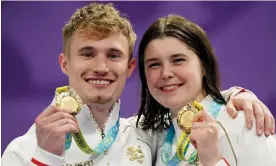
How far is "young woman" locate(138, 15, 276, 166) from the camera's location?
202 centimetres

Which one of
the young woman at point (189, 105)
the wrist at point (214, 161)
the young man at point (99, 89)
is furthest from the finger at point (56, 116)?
the wrist at point (214, 161)

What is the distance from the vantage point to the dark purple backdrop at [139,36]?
4.20 metres

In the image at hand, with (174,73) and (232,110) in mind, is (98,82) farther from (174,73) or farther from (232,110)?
(232,110)

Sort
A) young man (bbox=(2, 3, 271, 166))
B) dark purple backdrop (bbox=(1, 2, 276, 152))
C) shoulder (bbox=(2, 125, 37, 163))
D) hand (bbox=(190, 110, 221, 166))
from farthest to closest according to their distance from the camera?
dark purple backdrop (bbox=(1, 2, 276, 152)) → young man (bbox=(2, 3, 271, 166)) → shoulder (bbox=(2, 125, 37, 163)) → hand (bbox=(190, 110, 221, 166))

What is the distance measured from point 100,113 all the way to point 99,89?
0.60 ft

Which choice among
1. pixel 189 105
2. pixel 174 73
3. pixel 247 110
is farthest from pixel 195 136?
pixel 174 73

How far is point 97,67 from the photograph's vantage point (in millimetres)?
2395

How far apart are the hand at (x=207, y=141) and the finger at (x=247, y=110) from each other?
19 centimetres

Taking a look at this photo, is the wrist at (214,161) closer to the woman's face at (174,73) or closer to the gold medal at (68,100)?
the woman's face at (174,73)

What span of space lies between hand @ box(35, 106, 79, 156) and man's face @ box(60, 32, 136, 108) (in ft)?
1.22

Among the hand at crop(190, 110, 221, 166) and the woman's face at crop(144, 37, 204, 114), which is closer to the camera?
the hand at crop(190, 110, 221, 166)

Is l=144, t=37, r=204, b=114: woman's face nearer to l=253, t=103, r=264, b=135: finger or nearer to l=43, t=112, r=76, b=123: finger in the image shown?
l=253, t=103, r=264, b=135: finger

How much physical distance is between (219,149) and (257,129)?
7.8 inches

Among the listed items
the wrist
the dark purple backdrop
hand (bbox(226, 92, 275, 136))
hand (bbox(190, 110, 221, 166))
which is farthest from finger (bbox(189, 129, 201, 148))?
the dark purple backdrop
